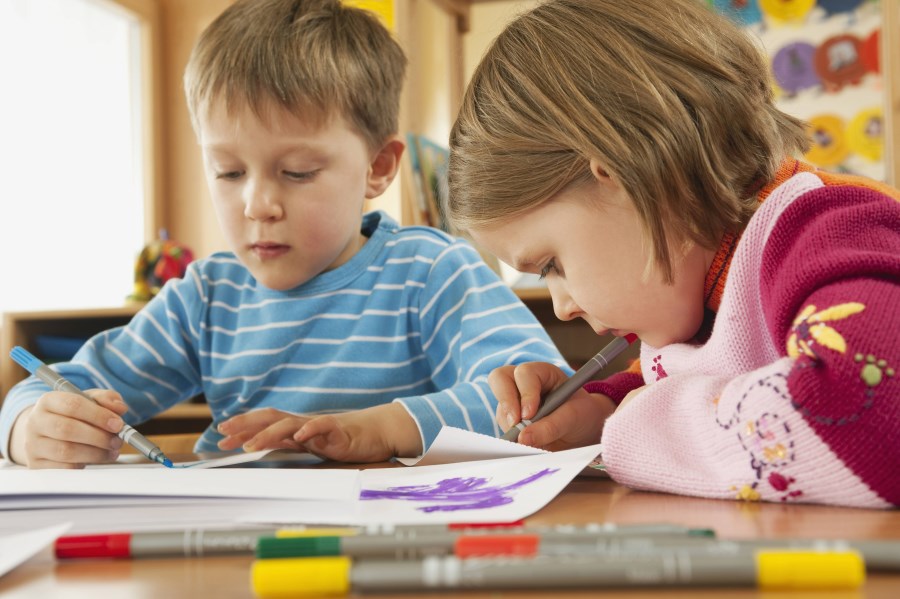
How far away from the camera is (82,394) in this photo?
0.79 meters

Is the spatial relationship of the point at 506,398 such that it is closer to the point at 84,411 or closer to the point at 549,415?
the point at 549,415

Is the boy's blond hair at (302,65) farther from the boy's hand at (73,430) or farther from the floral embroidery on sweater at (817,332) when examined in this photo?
the floral embroidery on sweater at (817,332)

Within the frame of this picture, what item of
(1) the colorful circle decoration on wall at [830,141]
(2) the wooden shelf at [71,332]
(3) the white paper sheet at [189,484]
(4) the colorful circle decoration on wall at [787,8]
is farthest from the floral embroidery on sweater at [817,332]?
(4) the colorful circle decoration on wall at [787,8]

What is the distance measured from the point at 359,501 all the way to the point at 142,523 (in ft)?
0.36

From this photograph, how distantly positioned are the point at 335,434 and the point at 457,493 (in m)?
0.27

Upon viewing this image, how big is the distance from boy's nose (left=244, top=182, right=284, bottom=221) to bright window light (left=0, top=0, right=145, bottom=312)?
1720 millimetres

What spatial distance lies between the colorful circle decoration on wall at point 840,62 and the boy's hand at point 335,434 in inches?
84.3

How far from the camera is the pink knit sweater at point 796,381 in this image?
452 mm

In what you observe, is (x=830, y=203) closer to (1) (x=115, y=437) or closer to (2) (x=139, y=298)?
(1) (x=115, y=437)

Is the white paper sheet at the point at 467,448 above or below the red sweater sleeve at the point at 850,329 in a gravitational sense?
below

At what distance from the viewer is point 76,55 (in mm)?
2789

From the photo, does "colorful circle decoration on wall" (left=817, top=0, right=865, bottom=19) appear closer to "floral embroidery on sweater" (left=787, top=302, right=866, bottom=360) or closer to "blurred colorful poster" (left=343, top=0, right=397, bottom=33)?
"blurred colorful poster" (left=343, top=0, right=397, bottom=33)

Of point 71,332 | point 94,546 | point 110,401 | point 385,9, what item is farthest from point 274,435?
point 71,332

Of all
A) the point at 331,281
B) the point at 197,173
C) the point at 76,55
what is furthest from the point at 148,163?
the point at 331,281
